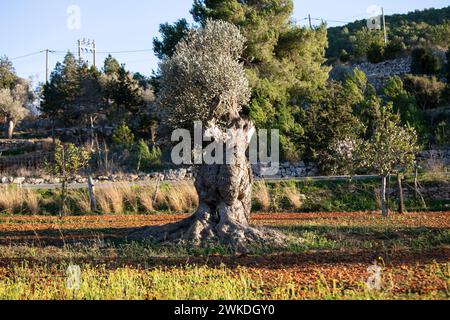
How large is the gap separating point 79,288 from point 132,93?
1397 inches

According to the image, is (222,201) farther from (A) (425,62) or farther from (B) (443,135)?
(A) (425,62)

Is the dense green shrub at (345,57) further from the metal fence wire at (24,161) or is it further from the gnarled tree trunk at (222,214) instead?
the gnarled tree trunk at (222,214)

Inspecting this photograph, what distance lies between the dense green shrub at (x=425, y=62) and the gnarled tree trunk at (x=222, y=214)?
32.2 m

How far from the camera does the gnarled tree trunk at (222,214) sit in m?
10.4

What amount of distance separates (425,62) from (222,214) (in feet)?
111

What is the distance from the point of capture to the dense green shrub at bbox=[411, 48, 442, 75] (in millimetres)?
39312

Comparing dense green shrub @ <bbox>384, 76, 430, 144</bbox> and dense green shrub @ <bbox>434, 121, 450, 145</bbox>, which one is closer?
dense green shrub @ <bbox>434, 121, 450, 145</bbox>

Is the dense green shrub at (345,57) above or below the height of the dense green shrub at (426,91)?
above

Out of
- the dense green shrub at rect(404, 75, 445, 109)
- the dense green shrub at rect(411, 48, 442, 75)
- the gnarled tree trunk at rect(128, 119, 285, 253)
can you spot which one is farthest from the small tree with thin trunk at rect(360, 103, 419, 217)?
the dense green shrub at rect(411, 48, 442, 75)

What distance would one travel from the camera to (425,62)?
39.7m

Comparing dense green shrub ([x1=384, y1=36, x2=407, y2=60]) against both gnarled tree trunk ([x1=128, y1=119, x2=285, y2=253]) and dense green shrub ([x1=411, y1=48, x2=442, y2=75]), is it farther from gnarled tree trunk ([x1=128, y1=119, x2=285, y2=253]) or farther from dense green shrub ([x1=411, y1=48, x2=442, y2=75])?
gnarled tree trunk ([x1=128, y1=119, x2=285, y2=253])

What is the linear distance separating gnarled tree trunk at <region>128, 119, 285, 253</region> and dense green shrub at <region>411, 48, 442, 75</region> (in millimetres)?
32192

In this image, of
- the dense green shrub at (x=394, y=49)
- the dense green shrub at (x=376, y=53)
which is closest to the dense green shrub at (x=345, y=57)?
the dense green shrub at (x=376, y=53)
